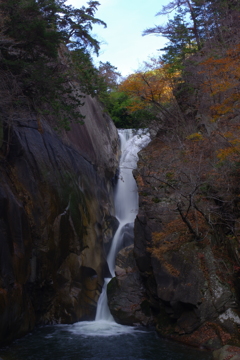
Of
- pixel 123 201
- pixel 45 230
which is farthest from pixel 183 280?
pixel 123 201

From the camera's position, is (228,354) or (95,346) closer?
(228,354)

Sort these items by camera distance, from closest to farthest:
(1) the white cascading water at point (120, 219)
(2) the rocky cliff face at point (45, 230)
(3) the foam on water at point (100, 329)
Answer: (2) the rocky cliff face at point (45, 230) → (3) the foam on water at point (100, 329) → (1) the white cascading water at point (120, 219)

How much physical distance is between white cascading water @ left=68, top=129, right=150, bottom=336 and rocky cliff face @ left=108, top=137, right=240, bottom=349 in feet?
1.97

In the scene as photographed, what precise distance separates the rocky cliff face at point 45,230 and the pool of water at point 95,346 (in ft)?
2.18

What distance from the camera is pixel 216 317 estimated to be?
983 cm

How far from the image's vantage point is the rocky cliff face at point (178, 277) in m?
9.90

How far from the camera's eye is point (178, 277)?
1100cm

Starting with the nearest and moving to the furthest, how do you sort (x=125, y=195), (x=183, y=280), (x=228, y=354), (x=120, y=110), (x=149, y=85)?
(x=228, y=354) < (x=183, y=280) < (x=149, y=85) < (x=125, y=195) < (x=120, y=110)

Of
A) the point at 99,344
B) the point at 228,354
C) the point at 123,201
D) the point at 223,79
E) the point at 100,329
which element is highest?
the point at 223,79

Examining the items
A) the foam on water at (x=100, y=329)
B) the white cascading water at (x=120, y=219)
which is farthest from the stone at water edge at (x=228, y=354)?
the white cascading water at (x=120, y=219)

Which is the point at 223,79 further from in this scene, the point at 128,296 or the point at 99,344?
the point at 99,344

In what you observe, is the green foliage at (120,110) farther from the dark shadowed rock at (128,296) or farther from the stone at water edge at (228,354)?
the stone at water edge at (228,354)

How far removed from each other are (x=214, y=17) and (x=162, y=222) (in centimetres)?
1518

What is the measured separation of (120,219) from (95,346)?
1017 centimetres
